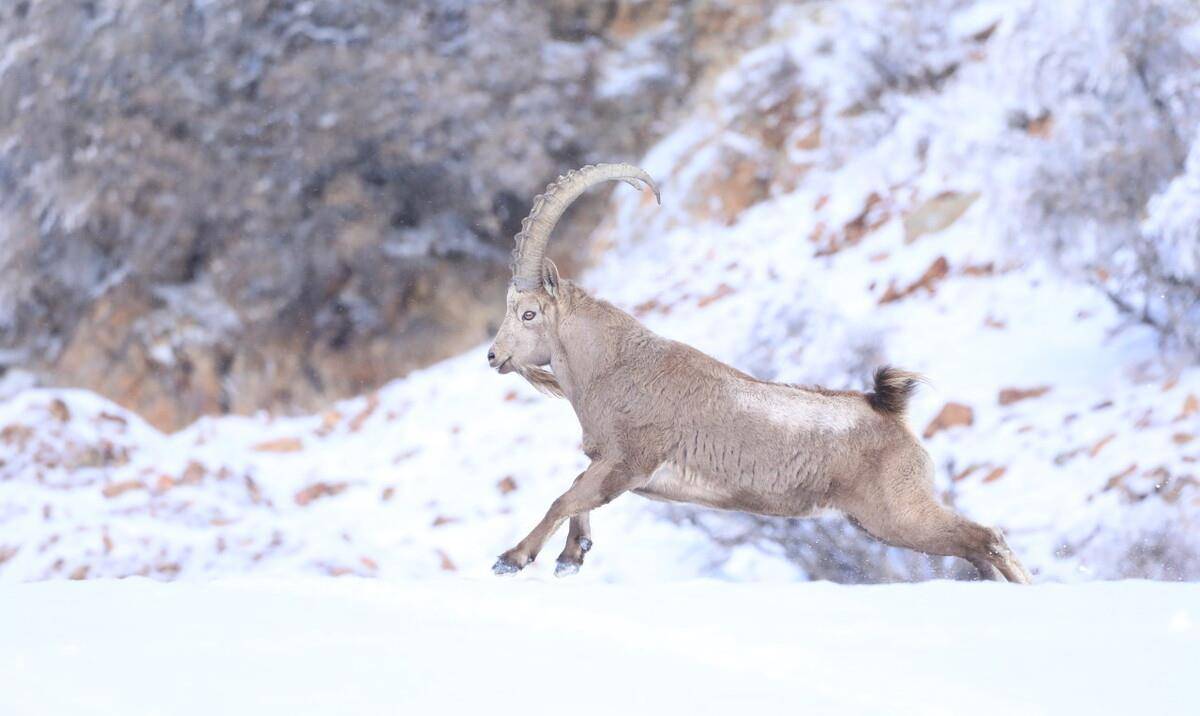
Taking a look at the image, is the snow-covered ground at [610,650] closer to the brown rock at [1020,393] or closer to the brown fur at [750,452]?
the brown fur at [750,452]

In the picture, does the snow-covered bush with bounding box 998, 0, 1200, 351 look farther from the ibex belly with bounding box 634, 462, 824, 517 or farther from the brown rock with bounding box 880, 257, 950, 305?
the ibex belly with bounding box 634, 462, 824, 517

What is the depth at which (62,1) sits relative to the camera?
17.8 metres

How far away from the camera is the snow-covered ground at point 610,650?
2.88 meters

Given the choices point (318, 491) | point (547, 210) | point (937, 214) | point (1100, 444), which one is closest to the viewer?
point (547, 210)

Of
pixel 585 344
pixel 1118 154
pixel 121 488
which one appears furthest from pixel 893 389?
pixel 121 488

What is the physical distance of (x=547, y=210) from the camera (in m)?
5.29

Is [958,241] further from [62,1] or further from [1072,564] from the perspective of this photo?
[62,1]

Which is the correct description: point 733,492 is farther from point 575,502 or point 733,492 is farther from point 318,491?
point 318,491

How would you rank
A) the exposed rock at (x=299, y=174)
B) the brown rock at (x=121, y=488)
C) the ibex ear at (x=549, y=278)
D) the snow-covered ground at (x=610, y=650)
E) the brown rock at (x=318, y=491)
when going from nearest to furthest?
1. the snow-covered ground at (x=610, y=650)
2. the ibex ear at (x=549, y=278)
3. the brown rock at (x=121, y=488)
4. the brown rock at (x=318, y=491)
5. the exposed rock at (x=299, y=174)

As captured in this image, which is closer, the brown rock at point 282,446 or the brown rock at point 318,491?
the brown rock at point 318,491

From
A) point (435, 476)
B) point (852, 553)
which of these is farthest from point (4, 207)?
point (852, 553)

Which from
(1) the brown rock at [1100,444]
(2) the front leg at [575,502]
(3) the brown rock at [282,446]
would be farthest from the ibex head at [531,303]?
(3) the brown rock at [282,446]

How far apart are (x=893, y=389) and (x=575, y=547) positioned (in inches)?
45.7

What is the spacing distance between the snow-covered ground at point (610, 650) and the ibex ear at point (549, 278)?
62.1 inches
